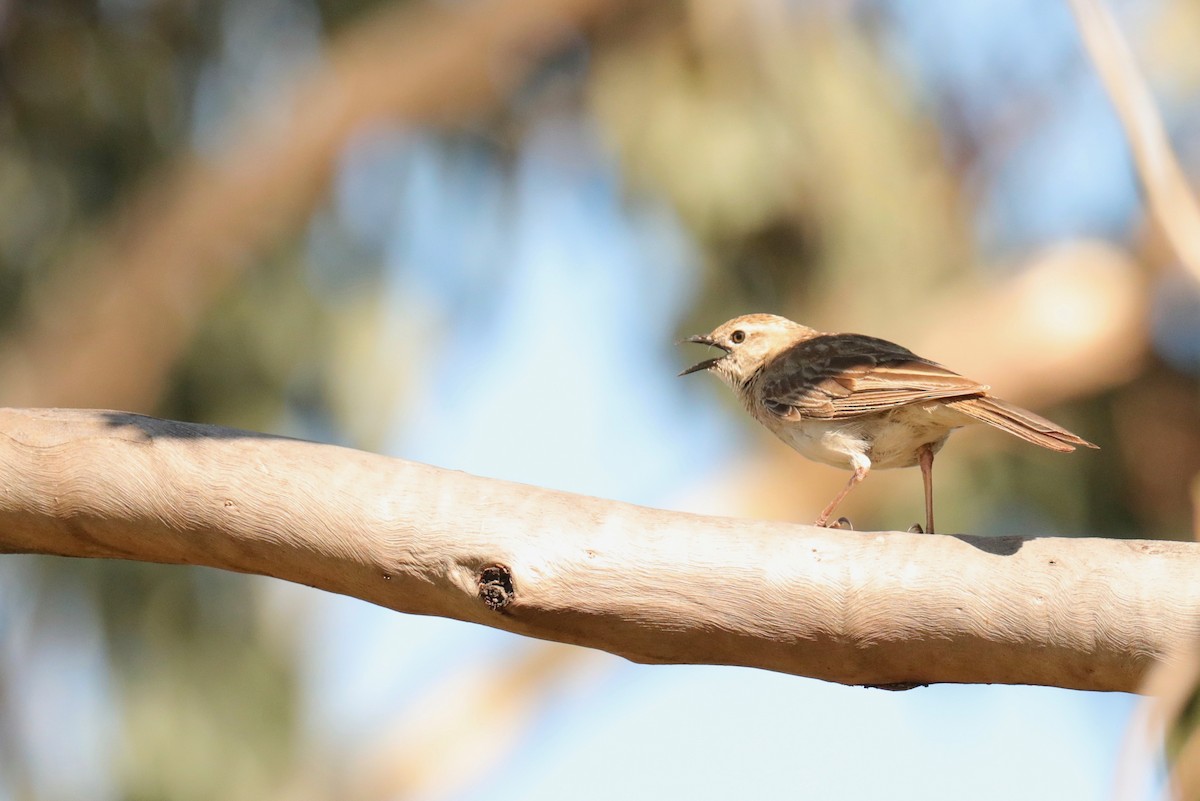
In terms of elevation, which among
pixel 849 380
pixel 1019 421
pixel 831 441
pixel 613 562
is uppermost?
pixel 849 380

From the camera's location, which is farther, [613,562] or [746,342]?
[746,342]

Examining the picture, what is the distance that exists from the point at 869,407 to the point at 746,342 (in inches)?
49.6

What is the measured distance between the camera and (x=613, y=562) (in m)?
3.05

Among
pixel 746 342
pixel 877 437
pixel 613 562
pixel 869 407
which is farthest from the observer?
pixel 746 342

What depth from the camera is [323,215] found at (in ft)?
28.1

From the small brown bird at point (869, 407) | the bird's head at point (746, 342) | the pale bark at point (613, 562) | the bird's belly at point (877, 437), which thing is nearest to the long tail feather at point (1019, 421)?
the small brown bird at point (869, 407)

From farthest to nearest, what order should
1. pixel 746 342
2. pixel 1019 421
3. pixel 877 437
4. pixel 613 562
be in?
pixel 746 342 < pixel 877 437 < pixel 1019 421 < pixel 613 562

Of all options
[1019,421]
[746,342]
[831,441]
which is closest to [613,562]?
[1019,421]

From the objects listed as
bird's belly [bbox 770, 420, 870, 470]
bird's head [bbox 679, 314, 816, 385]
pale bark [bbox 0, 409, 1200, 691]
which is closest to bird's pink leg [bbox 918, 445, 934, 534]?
bird's belly [bbox 770, 420, 870, 470]

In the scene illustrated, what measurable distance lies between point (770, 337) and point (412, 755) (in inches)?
168

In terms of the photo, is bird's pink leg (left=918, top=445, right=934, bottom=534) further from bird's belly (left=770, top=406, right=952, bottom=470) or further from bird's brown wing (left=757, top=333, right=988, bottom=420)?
bird's brown wing (left=757, top=333, right=988, bottom=420)

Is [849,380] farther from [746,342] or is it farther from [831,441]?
[746,342]

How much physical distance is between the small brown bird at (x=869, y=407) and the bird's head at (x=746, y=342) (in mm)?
197

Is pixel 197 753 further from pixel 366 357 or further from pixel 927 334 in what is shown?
pixel 927 334
